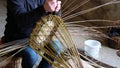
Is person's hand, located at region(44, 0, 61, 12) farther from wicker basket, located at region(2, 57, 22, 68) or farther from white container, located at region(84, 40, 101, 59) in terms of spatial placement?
white container, located at region(84, 40, 101, 59)

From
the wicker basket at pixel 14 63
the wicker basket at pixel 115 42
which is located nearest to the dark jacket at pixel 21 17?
the wicker basket at pixel 14 63

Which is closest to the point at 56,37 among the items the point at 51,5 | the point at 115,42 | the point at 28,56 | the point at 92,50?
the point at 51,5

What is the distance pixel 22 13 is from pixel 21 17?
32 mm

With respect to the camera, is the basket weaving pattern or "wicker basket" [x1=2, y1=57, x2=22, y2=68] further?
"wicker basket" [x1=2, y1=57, x2=22, y2=68]

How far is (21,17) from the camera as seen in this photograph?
4.41 ft

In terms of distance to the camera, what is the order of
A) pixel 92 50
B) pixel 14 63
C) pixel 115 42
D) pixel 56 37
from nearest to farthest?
pixel 56 37 < pixel 14 63 < pixel 92 50 < pixel 115 42

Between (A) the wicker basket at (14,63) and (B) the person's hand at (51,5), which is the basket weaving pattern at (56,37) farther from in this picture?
(A) the wicker basket at (14,63)

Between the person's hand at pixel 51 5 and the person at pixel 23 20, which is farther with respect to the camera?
the person at pixel 23 20

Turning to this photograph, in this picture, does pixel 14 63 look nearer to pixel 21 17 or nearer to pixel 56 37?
pixel 21 17

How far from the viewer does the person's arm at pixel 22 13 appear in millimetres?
1299

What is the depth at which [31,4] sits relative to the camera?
151 centimetres

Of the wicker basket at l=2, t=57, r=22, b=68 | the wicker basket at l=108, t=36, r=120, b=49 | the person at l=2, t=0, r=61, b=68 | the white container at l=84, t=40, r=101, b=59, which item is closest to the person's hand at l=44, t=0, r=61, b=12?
the person at l=2, t=0, r=61, b=68

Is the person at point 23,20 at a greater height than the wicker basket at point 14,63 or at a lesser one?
greater

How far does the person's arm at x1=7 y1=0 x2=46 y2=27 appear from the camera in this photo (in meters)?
1.30
